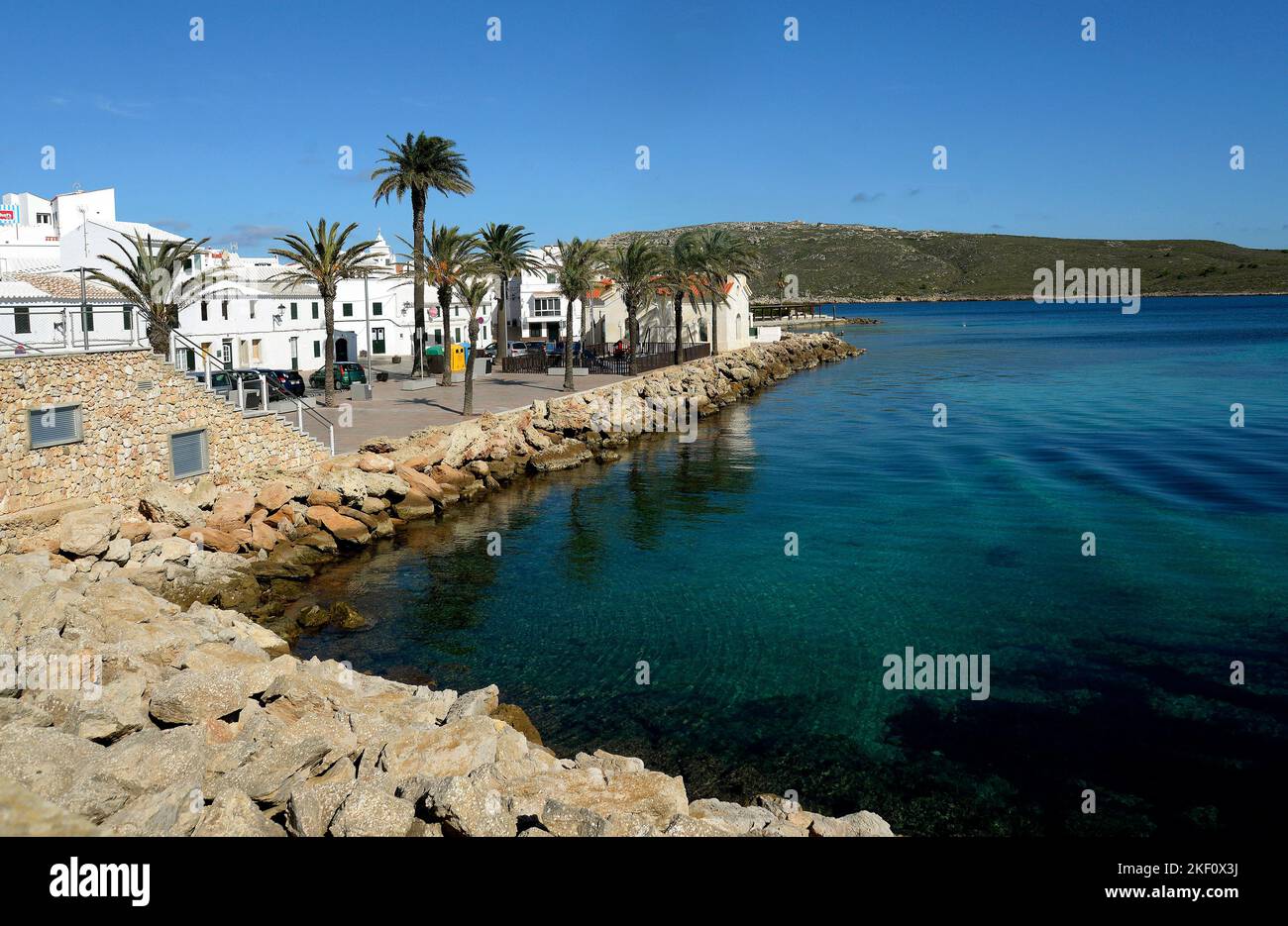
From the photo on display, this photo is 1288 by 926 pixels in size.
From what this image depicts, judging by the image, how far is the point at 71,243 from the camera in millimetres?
53906

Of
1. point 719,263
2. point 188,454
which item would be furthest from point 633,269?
point 188,454

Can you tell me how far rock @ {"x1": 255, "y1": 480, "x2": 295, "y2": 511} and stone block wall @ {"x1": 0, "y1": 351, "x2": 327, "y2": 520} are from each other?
1522 mm

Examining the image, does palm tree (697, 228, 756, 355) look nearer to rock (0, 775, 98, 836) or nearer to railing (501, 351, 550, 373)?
railing (501, 351, 550, 373)

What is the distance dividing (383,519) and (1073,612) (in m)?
17.9

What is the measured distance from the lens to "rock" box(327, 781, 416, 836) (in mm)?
8828

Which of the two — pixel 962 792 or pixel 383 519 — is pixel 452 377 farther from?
pixel 962 792

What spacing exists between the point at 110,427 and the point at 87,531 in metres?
3.94

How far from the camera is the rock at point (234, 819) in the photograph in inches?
337

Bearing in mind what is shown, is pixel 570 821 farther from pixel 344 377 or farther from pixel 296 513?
pixel 344 377

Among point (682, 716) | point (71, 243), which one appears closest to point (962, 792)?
point (682, 716)

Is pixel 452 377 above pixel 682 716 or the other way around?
above

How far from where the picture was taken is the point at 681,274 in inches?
2512

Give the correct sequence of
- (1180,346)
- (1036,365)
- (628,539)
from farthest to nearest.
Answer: (1180,346), (1036,365), (628,539)

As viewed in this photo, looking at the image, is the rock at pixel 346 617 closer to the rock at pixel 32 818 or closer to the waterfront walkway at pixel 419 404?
the waterfront walkway at pixel 419 404
